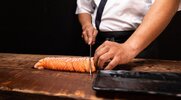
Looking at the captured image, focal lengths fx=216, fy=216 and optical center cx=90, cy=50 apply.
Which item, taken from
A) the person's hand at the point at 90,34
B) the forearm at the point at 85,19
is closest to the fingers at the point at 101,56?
the person's hand at the point at 90,34

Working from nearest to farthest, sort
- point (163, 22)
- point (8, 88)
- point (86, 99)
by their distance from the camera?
point (86, 99) → point (8, 88) → point (163, 22)

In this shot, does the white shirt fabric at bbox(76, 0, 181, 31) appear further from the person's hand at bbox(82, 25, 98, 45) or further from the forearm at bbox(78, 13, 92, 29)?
the forearm at bbox(78, 13, 92, 29)

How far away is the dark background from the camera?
2.89m

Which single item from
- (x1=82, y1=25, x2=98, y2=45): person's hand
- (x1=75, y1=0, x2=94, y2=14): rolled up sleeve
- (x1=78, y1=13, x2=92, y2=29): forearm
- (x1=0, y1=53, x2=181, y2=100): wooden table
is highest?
(x1=75, y1=0, x2=94, y2=14): rolled up sleeve

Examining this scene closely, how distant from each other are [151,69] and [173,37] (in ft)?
4.36

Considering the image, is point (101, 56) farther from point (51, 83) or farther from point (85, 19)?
point (85, 19)

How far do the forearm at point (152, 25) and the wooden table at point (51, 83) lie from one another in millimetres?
157

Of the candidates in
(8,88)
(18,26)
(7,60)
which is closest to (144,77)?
(8,88)

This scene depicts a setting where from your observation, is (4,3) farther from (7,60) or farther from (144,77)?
(144,77)

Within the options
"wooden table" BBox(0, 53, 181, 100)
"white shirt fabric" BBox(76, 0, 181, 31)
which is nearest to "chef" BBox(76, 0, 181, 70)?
"white shirt fabric" BBox(76, 0, 181, 31)

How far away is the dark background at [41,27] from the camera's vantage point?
114 inches

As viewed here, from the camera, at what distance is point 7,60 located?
1732 mm

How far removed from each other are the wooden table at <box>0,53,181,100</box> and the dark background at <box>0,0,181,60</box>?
4.48 ft

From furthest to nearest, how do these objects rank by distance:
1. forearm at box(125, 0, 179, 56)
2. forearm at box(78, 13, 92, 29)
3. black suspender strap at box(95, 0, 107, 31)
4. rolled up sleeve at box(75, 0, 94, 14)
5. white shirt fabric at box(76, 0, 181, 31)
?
rolled up sleeve at box(75, 0, 94, 14) < forearm at box(78, 13, 92, 29) < black suspender strap at box(95, 0, 107, 31) < white shirt fabric at box(76, 0, 181, 31) < forearm at box(125, 0, 179, 56)
